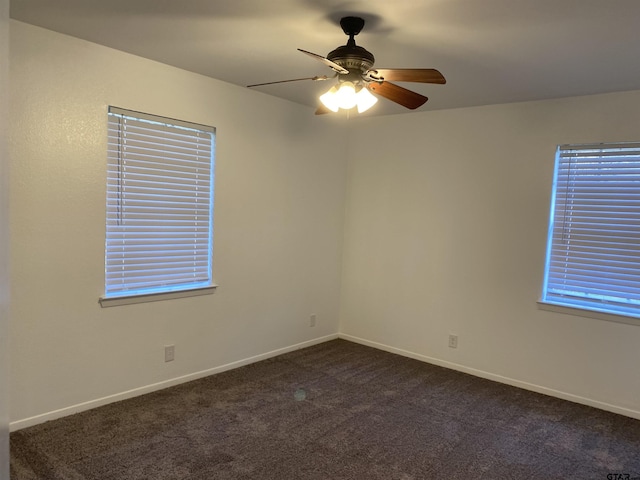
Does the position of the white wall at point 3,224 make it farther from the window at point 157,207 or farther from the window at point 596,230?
the window at point 596,230

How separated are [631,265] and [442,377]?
171cm

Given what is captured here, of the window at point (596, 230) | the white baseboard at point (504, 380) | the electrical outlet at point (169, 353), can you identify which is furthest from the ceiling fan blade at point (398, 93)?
the white baseboard at point (504, 380)

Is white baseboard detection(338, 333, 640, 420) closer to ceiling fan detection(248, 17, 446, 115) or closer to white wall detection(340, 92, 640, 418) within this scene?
white wall detection(340, 92, 640, 418)

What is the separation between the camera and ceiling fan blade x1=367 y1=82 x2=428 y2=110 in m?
2.43

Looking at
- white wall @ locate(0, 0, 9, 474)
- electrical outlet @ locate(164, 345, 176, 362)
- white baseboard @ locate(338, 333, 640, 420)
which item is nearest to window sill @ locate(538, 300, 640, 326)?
white baseboard @ locate(338, 333, 640, 420)

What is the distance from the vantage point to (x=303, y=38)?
255 cm

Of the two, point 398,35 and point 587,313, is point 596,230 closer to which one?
point 587,313

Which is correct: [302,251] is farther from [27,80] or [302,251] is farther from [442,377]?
[27,80]

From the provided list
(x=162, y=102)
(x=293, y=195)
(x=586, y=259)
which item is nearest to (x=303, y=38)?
(x=162, y=102)

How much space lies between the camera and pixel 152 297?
3.26 m

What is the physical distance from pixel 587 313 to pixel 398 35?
2.55 meters

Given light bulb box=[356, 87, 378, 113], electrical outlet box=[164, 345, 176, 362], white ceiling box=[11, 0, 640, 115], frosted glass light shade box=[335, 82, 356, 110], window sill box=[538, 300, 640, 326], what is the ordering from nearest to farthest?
white ceiling box=[11, 0, 640, 115]
frosted glass light shade box=[335, 82, 356, 110]
light bulb box=[356, 87, 378, 113]
window sill box=[538, 300, 640, 326]
electrical outlet box=[164, 345, 176, 362]

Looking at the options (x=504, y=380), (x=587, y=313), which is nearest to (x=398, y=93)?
(x=587, y=313)

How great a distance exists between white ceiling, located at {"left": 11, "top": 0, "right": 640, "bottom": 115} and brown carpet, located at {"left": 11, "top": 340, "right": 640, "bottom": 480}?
239cm
